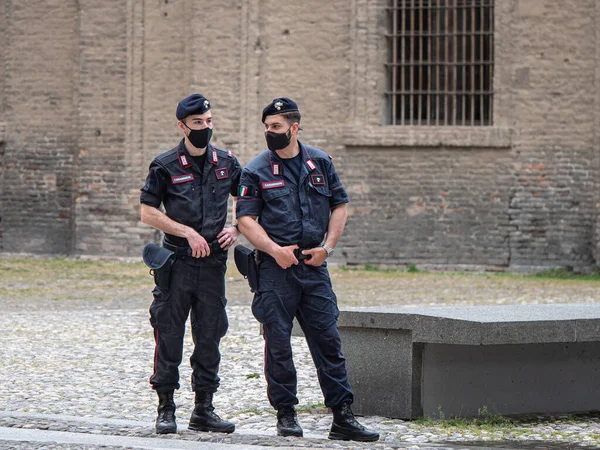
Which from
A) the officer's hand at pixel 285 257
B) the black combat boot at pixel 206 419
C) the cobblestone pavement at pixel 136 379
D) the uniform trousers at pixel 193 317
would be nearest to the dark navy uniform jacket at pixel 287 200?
the officer's hand at pixel 285 257

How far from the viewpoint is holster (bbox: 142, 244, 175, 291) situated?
629 cm

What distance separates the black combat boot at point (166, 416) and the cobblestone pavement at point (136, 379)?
8 centimetres

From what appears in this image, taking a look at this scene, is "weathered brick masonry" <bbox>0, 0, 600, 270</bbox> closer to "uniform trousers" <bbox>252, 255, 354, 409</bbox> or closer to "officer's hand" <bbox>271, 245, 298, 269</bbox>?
"uniform trousers" <bbox>252, 255, 354, 409</bbox>

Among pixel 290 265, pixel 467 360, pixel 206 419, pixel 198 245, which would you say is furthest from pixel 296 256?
pixel 467 360

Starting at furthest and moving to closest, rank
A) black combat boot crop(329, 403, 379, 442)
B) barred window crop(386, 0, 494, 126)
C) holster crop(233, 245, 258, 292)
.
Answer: barred window crop(386, 0, 494, 126)
holster crop(233, 245, 258, 292)
black combat boot crop(329, 403, 379, 442)

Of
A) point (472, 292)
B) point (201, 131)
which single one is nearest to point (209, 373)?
point (201, 131)

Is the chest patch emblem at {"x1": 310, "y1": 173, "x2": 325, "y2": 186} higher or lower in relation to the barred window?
lower

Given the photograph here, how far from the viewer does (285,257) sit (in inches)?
240

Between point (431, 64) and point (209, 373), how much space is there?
12.7 m

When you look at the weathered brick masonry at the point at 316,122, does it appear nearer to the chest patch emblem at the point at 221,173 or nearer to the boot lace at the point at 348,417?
the chest patch emblem at the point at 221,173

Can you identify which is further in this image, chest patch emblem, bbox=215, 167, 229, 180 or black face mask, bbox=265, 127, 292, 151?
chest patch emblem, bbox=215, 167, 229, 180

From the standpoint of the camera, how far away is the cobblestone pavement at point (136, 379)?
6.37 meters

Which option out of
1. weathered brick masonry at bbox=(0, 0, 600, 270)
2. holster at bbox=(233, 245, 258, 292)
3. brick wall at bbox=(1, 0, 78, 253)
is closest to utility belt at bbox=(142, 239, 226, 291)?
holster at bbox=(233, 245, 258, 292)

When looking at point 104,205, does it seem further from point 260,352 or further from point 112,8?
point 260,352
